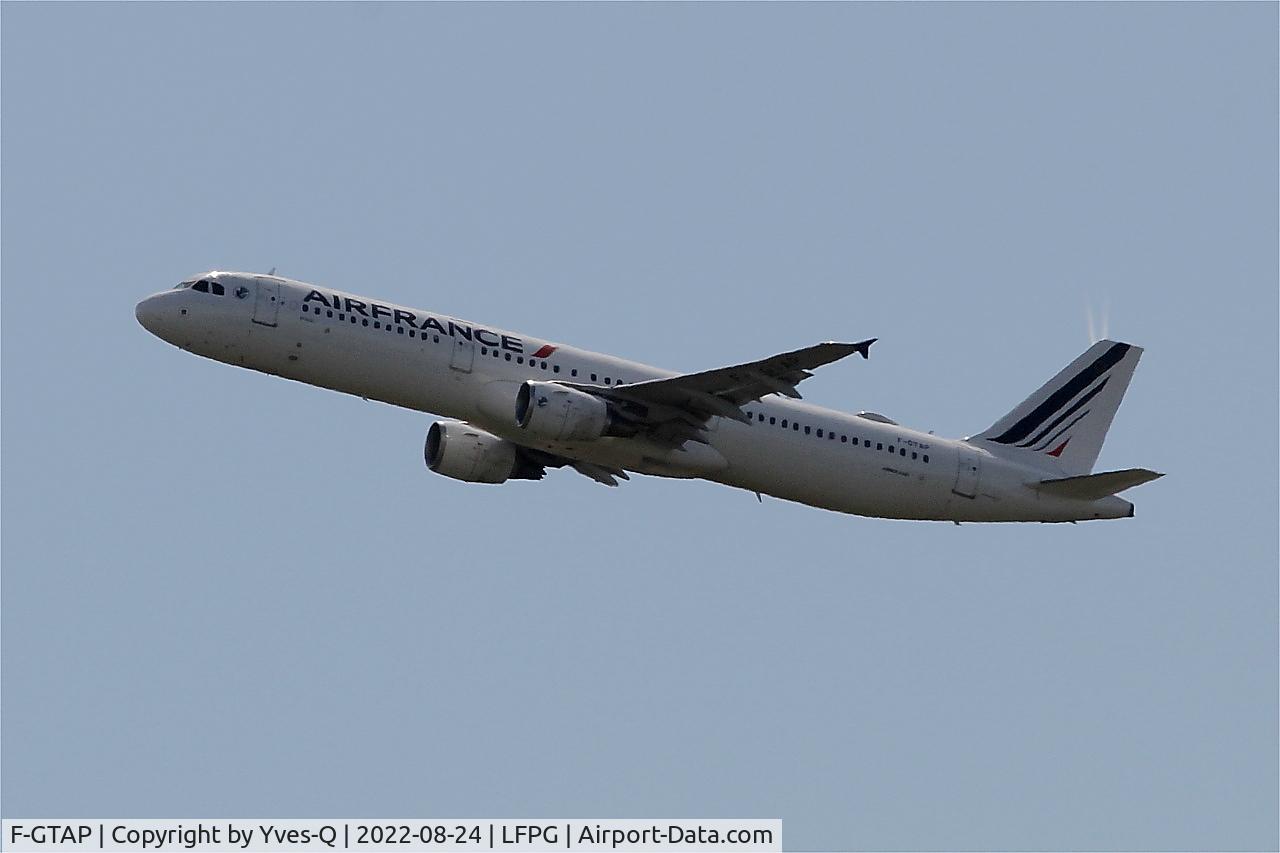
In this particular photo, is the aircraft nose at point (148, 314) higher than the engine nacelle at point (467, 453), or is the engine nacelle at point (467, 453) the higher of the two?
the aircraft nose at point (148, 314)

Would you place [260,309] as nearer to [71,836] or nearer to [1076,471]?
[71,836]

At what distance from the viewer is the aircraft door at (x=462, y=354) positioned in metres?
54.0

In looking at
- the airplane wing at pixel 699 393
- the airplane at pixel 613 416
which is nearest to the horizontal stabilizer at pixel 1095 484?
the airplane at pixel 613 416

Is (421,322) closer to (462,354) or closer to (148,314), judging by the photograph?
(462,354)

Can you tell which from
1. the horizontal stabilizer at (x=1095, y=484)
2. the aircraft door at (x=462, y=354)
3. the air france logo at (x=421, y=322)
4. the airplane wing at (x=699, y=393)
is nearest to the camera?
the airplane wing at (x=699, y=393)

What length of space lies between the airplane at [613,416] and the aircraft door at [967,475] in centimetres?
4

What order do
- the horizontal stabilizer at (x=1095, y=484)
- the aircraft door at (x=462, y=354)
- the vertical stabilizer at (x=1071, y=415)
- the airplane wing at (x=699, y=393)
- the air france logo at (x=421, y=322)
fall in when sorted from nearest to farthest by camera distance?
the airplane wing at (x=699, y=393) < the air france logo at (x=421, y=322) < the aircraft door at (x=462, y=354) < the horizontal stabilizer at (x=1095, y=484) < the vertical stabilizer at (x=1071, y=415)

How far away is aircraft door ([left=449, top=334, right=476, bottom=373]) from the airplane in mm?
39

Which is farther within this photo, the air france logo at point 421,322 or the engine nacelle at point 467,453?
the engine nacelle at point 467,453

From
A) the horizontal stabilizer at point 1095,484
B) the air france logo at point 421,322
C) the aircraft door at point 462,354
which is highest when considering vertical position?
the air france logo at point 421,322

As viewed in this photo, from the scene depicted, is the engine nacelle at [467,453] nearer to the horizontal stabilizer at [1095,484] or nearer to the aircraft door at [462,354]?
the aircraft door at [462,354]

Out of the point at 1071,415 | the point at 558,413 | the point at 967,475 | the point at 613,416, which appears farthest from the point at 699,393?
the point at 1071,415

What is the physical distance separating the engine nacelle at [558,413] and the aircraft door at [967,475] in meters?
11.4

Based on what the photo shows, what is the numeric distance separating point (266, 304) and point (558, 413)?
7907 millimetres
